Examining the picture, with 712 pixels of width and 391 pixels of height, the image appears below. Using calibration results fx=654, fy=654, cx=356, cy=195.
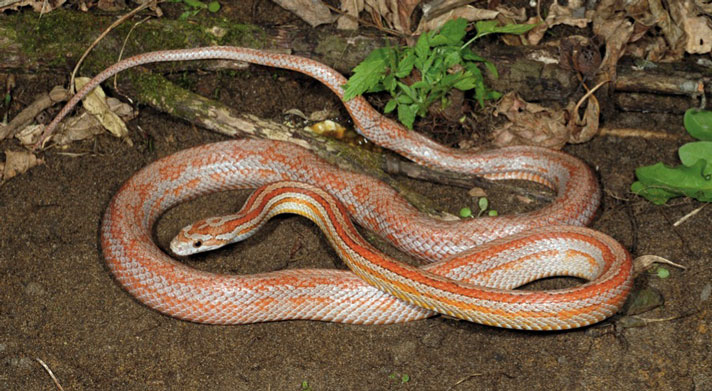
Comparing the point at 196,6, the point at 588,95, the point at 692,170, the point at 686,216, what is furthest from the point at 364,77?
the point at 686,216

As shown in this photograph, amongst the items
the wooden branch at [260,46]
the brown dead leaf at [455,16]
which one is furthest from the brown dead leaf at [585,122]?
the brown dead leaf at [455,16]

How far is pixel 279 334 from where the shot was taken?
19.2ft

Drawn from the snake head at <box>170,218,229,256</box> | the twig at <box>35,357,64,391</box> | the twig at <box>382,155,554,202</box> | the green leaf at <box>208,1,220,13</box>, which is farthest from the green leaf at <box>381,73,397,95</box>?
the twig at <box>35,357,64,391</box>

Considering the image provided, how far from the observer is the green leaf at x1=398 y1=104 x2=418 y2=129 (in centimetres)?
712

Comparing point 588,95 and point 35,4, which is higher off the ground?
point 35,4

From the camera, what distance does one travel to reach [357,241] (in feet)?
19.8

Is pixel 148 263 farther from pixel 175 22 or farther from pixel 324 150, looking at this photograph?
pixel 175 22

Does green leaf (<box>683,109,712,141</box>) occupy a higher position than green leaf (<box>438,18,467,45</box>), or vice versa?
green leaf (<box>438,18,467,45</box>)

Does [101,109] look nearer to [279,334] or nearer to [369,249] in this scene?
[279,334]

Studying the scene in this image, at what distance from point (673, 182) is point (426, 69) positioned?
2716 millimetres

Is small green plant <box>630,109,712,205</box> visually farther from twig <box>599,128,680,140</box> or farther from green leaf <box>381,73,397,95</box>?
green leaf <box>381,73,397,95</box>

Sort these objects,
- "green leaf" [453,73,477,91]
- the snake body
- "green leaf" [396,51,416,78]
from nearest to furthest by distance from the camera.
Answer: the snake body → "green leaf" [396,51,416,78] → "green leaf" [453,73,477,91]

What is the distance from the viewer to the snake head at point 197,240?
6297 millimetres

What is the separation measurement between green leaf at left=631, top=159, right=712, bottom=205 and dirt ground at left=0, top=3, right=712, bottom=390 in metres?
0.16
